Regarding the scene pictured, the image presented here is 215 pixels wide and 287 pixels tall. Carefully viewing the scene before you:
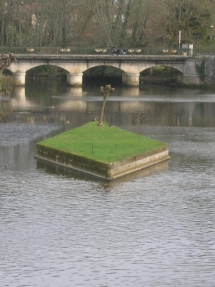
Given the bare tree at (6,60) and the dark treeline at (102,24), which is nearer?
the bare tree at (6,60)

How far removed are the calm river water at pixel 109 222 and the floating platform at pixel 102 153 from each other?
688 mm

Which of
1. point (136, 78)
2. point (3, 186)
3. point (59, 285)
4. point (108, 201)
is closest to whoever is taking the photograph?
point (59, 285)

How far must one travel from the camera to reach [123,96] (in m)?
88.3

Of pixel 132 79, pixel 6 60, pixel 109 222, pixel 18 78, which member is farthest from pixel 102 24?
pixel 109 222

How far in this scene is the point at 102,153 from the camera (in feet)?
137

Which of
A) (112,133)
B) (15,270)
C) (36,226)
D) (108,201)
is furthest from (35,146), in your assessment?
(15,270)

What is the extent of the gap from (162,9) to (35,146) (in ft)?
228

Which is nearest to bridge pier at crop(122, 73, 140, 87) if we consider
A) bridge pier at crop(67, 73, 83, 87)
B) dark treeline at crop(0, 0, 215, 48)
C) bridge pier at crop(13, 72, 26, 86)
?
bridge pier at crop(67, 73, 83, 87)

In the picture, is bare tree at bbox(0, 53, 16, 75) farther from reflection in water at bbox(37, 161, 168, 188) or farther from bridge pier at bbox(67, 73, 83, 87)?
reflection in water at bbox(37, 161, 168, 188)

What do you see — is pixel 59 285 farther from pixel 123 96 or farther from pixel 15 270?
pixel 123 96

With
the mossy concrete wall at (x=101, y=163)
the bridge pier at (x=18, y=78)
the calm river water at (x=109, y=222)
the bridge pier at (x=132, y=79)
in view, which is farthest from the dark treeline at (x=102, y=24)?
the mossy concrete wall at (x=101, y=163)

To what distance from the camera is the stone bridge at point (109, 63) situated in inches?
3999

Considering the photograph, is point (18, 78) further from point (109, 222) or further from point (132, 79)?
point (109, 222)

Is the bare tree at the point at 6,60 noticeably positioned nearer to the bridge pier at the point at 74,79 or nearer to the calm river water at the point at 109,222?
the bridge pier at the point at 74,79
